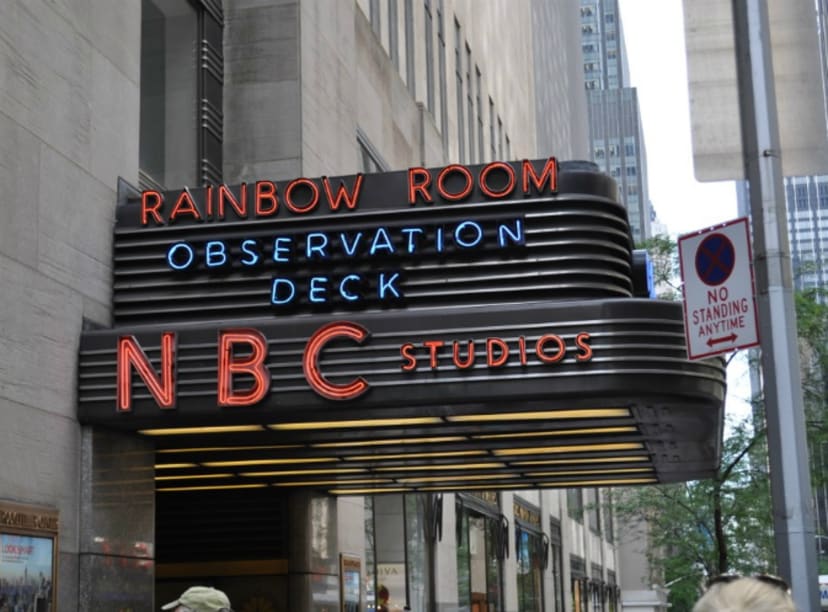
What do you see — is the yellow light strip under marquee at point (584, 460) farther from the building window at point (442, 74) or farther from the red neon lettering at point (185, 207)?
the building window at point (442, 74)

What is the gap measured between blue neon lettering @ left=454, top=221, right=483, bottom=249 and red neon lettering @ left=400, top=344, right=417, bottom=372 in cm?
154

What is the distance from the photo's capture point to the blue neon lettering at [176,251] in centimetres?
1652

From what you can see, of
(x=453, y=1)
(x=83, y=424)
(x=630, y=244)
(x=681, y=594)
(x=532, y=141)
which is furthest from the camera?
(x=681, y=594)

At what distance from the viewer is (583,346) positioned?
1488 centimetres

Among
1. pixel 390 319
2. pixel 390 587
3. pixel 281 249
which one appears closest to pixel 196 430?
pixel 281 249

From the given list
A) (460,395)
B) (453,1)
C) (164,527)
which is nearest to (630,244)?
(460,395)

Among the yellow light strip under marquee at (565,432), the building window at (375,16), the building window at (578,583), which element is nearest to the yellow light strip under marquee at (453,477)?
the yellow light strip under marquee at (565,432)

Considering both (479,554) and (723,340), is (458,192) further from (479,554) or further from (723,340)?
(479,554)

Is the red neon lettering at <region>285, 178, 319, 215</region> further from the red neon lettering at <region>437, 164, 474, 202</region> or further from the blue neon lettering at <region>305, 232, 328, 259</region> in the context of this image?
the red neon lettering at <region>437, 164, 474, 202</region>

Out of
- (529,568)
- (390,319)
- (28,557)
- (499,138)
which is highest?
(499,138)

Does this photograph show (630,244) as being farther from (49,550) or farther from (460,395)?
(49,550)

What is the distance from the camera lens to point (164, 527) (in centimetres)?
2356

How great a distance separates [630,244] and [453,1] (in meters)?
26.0

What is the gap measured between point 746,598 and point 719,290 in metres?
6.31
